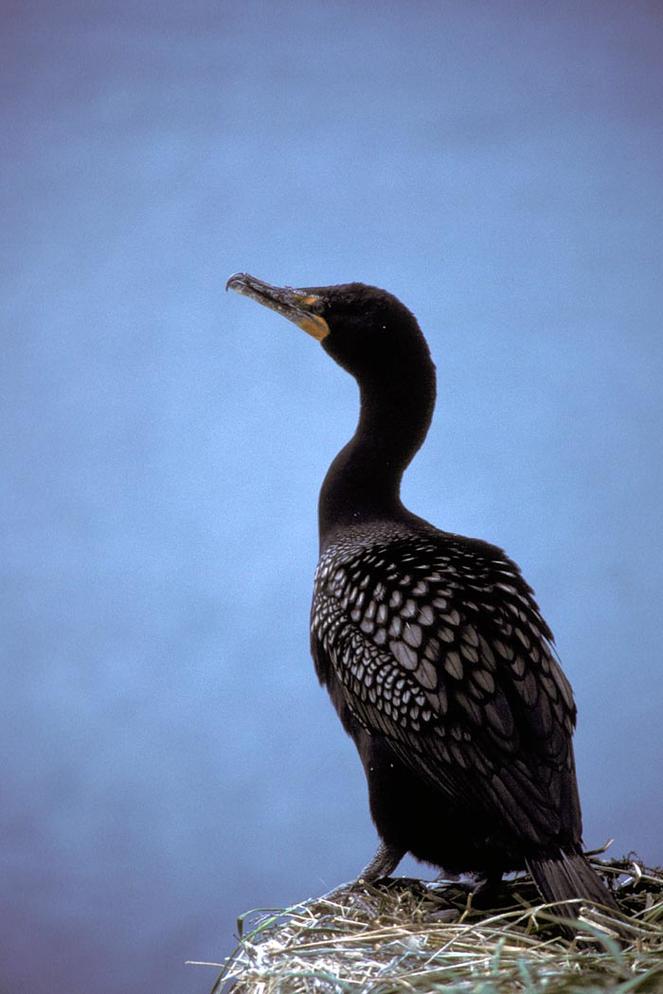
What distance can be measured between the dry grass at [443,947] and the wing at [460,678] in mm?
155

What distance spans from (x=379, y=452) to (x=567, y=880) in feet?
2.89

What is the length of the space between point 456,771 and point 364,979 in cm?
36

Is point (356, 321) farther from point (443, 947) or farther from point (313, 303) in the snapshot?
point (443, 947)

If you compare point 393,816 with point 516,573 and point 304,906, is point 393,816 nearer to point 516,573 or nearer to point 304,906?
point 304,906

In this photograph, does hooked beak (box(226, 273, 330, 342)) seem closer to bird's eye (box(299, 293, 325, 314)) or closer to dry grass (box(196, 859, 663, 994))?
bird's eye (box(299, 293, 325, 314))

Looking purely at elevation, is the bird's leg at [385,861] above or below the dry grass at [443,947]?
above

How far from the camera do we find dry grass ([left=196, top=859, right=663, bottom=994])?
1.06 m

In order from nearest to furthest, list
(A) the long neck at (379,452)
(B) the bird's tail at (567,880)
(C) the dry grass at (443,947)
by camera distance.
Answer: (C) the dry grass at (443,947), (B) the bird's tail at (567,880), (A) the long neck at (379,452)

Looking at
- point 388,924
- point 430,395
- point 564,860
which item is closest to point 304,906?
point 388,924

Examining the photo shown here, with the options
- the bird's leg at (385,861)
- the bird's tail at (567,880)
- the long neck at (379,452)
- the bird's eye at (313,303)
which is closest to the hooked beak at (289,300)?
the bird's eye at (313,303)

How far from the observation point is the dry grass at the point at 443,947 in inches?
41.8

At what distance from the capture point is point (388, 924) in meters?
1.40

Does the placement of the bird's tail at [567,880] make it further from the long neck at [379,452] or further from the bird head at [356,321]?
the bird head at [356,321]

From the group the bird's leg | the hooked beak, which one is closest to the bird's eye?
the hooked beak
